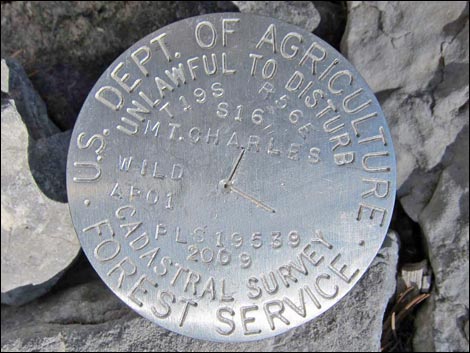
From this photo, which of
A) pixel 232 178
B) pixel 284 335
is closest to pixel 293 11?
pixel 232 178

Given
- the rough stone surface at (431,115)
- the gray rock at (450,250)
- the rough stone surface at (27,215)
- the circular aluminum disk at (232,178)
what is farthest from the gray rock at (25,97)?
the gray rock at (450,250)

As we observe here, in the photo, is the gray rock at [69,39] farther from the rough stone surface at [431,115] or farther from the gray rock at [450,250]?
the gray rock at [450,250]

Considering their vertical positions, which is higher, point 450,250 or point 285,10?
point 285,10

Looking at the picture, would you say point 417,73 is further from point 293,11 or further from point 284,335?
point 284,335

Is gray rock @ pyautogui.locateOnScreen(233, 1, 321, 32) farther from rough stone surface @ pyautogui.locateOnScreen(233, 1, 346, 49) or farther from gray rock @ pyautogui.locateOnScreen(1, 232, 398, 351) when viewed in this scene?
gray rock @ pyautogui.locateOnScreen(1, 232, 398, 351)

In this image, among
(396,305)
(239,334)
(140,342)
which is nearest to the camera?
(239,334)

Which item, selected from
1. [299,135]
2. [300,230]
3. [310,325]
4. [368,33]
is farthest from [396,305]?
[368,33]

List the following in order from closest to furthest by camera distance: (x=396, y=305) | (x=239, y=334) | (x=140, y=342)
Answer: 1. (x=239, y=334)
2. (x=140, y=342)
3. (x=396, y=305)

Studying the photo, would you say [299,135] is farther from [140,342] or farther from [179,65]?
[140,342]
